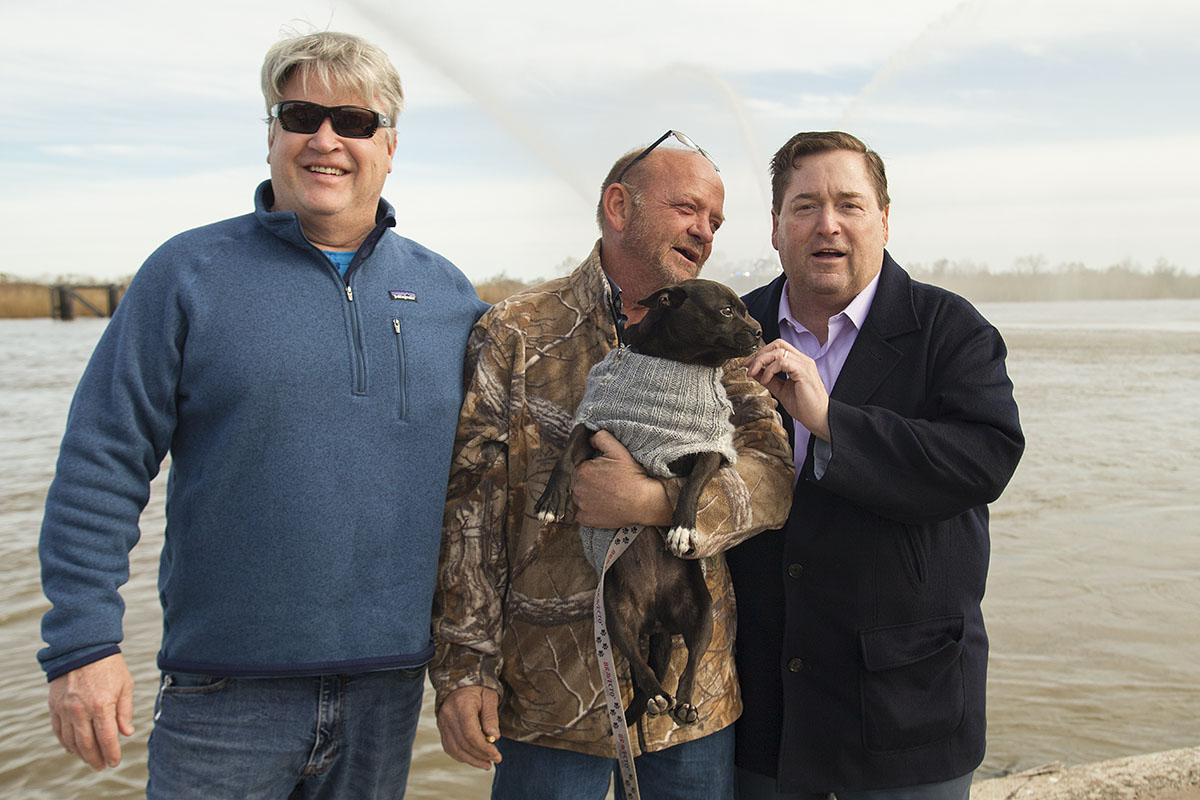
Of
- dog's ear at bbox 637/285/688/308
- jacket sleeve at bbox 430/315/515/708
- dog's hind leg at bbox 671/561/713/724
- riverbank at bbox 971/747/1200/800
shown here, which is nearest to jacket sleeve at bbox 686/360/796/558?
dog's hind leg at bbox 671/561/713/724

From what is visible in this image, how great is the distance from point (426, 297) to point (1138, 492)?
1004 centimetres

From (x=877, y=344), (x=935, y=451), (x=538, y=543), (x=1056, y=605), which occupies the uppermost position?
(x=877, y=344)

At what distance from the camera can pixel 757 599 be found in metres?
2.96

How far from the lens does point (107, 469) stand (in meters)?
2.38

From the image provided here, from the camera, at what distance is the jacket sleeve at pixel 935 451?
2.62 metres

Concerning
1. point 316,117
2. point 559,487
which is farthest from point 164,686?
point 316,117

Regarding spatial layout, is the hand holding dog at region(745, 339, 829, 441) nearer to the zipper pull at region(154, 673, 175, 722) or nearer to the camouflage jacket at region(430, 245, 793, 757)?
the camouflage jacket at region(430, 245, 793, 757)

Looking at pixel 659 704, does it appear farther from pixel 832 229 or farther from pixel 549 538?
pixel 832 229

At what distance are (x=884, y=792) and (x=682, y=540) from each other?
3.58 ft

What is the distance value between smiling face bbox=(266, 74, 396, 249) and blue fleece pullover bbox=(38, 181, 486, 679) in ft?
0.34

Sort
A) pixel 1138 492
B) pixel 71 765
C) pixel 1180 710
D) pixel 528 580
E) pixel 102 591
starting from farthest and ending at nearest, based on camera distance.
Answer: pixel 1138 492
pixel 1180 710
pixel 71 765
pixel 528 580
pixel 102 591

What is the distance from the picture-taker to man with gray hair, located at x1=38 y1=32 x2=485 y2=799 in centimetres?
237

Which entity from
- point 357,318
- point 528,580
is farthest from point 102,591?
point 528,580

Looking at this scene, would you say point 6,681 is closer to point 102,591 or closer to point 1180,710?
point 102,591
